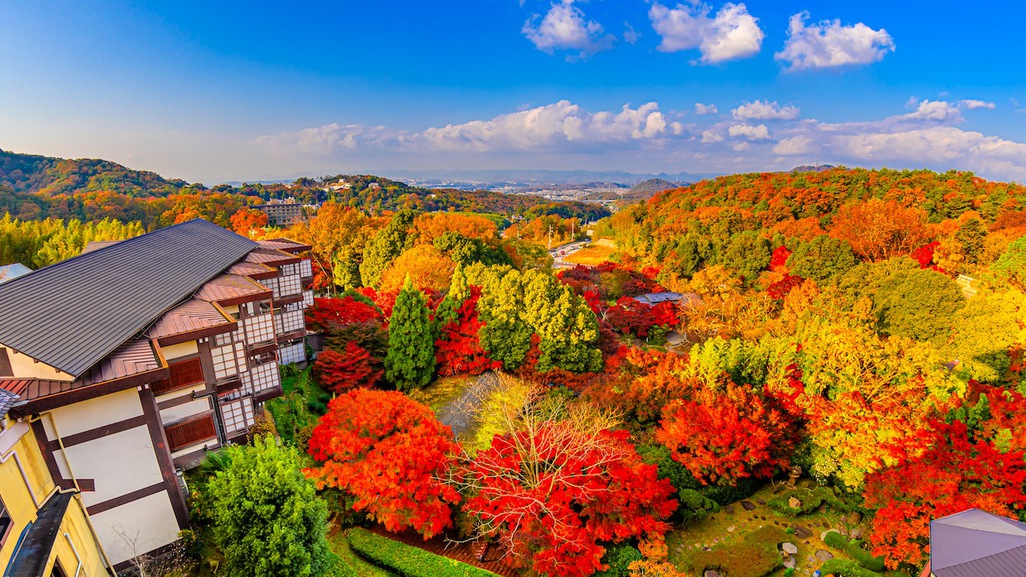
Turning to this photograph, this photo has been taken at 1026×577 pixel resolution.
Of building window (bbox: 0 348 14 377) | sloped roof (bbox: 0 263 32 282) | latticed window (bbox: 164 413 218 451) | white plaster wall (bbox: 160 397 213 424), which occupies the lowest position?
latticed window (bbox: 164 413 218 451)

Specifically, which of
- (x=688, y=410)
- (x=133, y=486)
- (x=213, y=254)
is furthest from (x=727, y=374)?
(x=213, y=254)

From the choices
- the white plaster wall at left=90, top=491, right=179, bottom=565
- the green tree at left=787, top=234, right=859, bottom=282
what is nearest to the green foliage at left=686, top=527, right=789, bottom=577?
the white plaster wall at left=90, top=491, right=179, bottom=565

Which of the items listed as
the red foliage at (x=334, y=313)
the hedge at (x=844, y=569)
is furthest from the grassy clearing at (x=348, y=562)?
the hedge at (x=844, y=569)

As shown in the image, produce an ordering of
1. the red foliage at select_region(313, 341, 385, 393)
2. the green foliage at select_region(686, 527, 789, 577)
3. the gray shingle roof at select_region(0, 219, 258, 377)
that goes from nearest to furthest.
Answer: the gray shingle roof at select_region(0, 219, 258, 377) → the green foliage at select_region(686, 527, 789, 577) → the red foliage at select_region(313, 341, 385, 393)

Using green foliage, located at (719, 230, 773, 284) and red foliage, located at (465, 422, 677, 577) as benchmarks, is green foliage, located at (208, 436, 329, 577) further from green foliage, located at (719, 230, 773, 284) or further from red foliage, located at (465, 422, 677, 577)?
green foliage, located at (719, 230, 773, 284)

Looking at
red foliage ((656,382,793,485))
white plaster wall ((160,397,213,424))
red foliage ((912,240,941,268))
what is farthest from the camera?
red foliage ((912,240,941,268))

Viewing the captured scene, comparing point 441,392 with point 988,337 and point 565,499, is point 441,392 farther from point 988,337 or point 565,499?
point 988,337

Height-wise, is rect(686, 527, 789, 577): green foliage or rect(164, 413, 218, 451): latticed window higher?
rect(164, 413, 218, 451): latticed window

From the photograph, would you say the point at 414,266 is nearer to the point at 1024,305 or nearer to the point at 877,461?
the point at 877,461

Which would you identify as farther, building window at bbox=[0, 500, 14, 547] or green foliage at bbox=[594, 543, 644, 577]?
green foliage at bbox=[594, 543, 644, 577]
